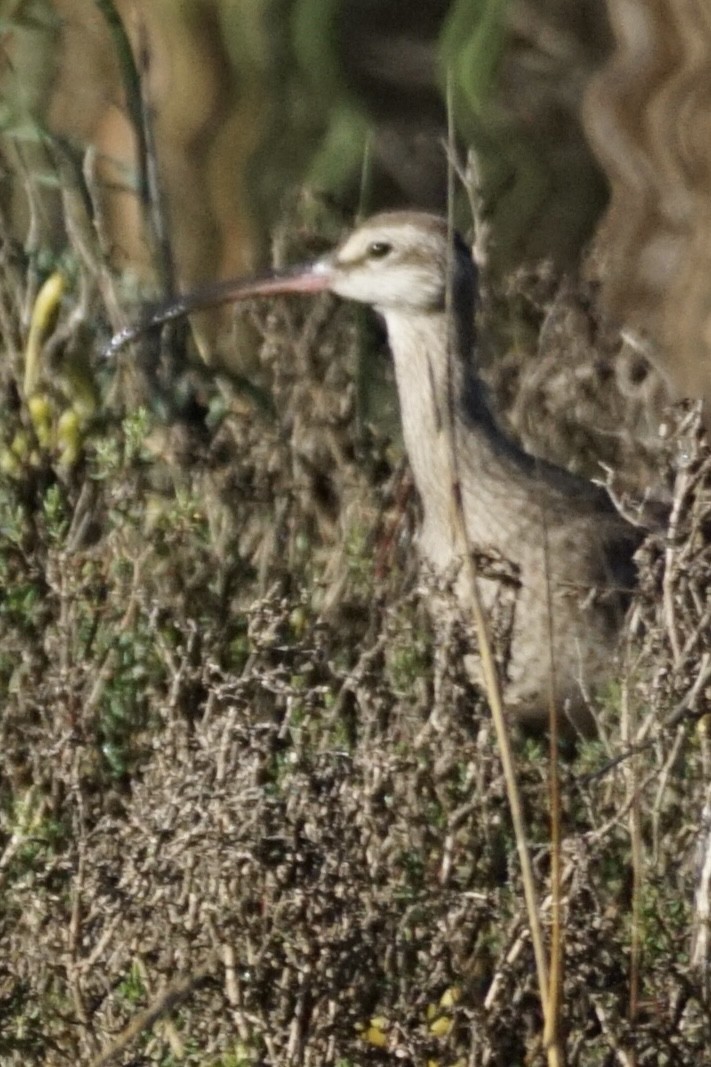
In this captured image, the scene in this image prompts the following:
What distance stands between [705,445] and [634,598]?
0.27 m

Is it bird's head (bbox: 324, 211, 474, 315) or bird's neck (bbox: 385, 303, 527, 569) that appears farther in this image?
bird's head (bbox: 324, 211, 474, 315)

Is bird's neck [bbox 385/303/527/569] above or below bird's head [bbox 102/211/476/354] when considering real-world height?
below

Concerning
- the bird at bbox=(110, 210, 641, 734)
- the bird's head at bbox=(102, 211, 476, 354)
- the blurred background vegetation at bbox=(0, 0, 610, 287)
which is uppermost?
the blurred background vegetation at bbox=(0, 0, 610, 287)

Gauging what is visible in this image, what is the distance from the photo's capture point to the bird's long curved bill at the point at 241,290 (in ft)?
15.8

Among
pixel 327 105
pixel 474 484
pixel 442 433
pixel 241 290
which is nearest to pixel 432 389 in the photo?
pixel 442 433

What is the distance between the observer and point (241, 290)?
5.05 m

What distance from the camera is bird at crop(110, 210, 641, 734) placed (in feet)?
13.6

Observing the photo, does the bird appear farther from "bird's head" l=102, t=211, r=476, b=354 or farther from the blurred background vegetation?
the blurred background vegetation

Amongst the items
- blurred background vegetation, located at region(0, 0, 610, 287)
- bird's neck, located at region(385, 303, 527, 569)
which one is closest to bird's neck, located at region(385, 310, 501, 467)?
bird's neck, located at region(385, 303, 527, 569)

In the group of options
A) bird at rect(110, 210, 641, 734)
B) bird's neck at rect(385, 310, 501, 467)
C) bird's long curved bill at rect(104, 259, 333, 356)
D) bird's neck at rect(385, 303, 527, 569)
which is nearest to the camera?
bird at rect(110, 210, 641, 734)

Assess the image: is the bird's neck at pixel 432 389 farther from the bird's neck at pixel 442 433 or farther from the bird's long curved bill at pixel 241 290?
the bird's long curved bill at pixel 241 290

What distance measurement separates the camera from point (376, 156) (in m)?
7.00

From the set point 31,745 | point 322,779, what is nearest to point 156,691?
point 31,745

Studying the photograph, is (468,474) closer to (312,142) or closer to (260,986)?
(260,986)
